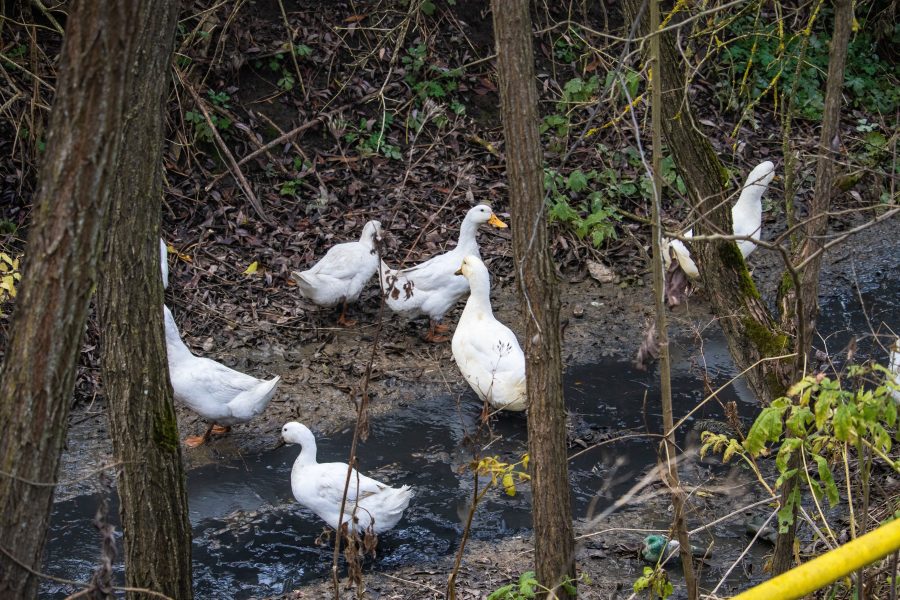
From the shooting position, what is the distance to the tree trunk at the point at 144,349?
357cm

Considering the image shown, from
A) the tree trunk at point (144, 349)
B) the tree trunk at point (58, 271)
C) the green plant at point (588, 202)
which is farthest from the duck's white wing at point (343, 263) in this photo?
the tree trunk at point (58, 271)

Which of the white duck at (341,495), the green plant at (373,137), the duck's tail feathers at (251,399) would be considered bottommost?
the white duck at (341,495)

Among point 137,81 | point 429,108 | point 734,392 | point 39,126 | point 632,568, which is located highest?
point 429,108

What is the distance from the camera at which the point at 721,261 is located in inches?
213

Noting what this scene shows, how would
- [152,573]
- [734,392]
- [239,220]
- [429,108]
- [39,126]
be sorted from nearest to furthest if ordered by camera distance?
[152,573]
[734,392]
[39,126]
[239,220]
[429,108]

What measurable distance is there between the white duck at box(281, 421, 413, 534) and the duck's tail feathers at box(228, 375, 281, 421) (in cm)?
86

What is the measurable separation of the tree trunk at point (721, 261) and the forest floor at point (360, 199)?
1.22 m

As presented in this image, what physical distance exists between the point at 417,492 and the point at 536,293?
272 cm

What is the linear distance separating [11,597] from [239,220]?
21.9 ft

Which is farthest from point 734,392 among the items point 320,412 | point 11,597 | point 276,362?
point 11,597

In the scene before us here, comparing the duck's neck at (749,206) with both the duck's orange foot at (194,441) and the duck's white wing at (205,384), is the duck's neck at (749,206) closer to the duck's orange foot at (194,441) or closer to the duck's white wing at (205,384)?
the duck's white wing at (205,384)

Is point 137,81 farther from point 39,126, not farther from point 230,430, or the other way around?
point 39,126

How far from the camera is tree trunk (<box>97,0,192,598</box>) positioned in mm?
3574

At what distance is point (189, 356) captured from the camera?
644cm
